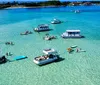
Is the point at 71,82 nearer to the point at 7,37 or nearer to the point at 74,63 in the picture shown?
the point at 74,63

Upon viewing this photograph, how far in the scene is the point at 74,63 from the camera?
3369cm

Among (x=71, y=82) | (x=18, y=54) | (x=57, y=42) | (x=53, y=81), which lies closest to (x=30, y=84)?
(x=53, y=81)

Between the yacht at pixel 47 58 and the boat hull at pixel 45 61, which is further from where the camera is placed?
the yacht at pixel 47 58

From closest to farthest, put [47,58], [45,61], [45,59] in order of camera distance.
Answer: [45,61]
[45,59]
[47,58]

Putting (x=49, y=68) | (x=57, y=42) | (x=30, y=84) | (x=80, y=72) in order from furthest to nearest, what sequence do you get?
1. (x=57, y=42)
2. (x=49, y=68)
3. (x=80, y=72)
4. (x=30, y=84)

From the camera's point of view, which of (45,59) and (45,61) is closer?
(45,61)

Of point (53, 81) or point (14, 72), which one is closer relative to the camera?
point (53, 81)

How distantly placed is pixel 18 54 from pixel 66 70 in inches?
505

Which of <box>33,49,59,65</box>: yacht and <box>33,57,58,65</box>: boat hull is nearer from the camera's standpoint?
<box>33,57,58,65</box>: boat hull

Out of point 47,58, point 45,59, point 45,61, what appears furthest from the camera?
point 47,58

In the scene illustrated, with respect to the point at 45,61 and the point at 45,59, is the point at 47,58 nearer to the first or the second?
the point at 45,59

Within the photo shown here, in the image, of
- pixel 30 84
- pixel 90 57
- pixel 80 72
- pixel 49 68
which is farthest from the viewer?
pixel 90 57

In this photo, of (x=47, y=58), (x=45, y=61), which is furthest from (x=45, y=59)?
(x=47, y=58)

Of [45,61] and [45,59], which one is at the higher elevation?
[45,59]
